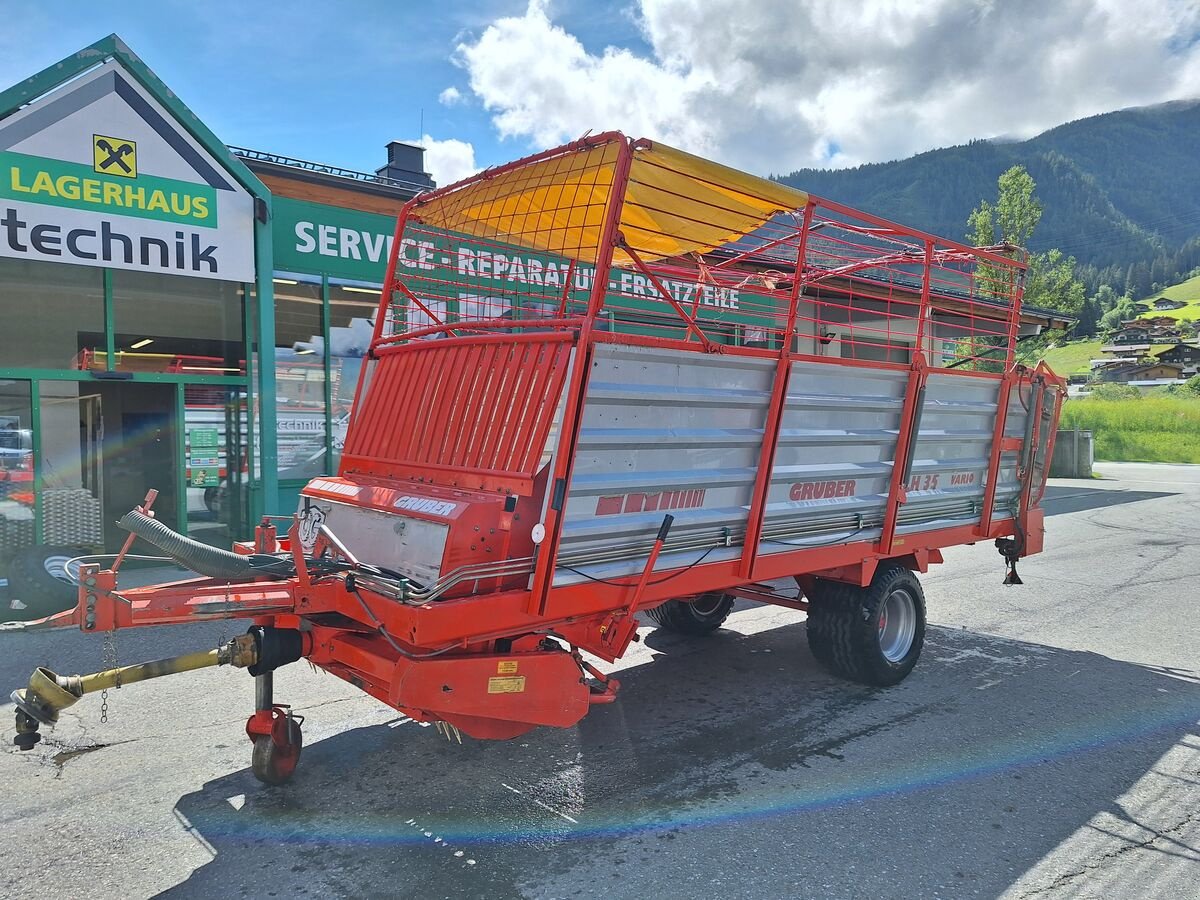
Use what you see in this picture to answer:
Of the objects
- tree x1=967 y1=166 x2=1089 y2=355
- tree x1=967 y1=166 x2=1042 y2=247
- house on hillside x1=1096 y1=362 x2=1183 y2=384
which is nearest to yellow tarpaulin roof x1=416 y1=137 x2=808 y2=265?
tree x1=967 y1=166 x2=1089 y2=355

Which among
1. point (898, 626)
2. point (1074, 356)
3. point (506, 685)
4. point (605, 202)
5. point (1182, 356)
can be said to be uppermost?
point (1074, 356)

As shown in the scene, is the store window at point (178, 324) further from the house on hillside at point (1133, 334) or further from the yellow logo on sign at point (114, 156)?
the house on hillside at point (1133, 334)

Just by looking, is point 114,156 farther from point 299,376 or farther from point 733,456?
point 733,456

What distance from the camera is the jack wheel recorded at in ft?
12.7

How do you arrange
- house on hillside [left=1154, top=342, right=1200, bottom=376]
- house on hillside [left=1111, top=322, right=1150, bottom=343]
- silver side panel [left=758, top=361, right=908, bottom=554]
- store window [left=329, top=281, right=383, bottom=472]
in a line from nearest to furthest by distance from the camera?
1. silver side panel [left=758, top=361, right=908, bottom=554]
2. store window [left=329, top=281, right=383, bottom=472]
3. house on hillside [left=1154, top=342, right=1200, bottom=376]
4. house on hillside [left=1111, top=322, right=1150, bottom=343]

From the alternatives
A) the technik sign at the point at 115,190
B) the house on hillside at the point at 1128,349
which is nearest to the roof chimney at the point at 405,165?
the technik sign at the point at 115,190

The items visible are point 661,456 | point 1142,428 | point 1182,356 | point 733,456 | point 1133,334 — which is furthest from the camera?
point 1133,334

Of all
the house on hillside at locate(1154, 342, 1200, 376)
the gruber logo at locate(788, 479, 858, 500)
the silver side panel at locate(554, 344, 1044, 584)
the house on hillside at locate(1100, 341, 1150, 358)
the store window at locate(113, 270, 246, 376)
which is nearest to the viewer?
the silver side panel at locate(554, 344, 1044, 584)

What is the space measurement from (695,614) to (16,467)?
7047mm

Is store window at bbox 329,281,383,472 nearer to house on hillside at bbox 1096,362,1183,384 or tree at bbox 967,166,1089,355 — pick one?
tree at bbox 967,166,1089,355

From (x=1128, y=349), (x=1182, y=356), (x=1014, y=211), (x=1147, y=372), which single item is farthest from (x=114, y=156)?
(x=1128, y=349)

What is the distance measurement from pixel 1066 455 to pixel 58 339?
2352 cm

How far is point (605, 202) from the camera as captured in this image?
5.05 metres

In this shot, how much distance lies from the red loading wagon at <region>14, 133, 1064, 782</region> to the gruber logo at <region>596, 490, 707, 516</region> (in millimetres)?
13
